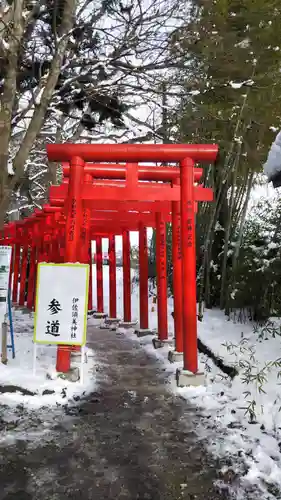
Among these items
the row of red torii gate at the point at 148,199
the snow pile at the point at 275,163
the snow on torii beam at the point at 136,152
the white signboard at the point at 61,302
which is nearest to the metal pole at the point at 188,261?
the row of red torii gate at the point at 148,199

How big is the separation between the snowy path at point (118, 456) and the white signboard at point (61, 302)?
2.95 feet

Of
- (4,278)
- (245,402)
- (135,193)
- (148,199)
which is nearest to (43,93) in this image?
(135,193)

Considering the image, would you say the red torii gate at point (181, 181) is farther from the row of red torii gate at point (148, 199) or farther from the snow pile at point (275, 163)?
the snow pile at point (275, 163)

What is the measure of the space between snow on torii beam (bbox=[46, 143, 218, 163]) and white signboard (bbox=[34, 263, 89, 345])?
1.46m

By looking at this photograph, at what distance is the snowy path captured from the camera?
290 centimetres

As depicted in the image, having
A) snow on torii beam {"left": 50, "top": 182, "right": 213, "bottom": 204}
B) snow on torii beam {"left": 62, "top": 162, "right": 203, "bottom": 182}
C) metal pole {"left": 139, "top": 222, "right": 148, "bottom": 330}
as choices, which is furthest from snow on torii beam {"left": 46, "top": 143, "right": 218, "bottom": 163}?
metal pole {"left": 139, "top": 222, "right": 148, "bottom": 330}

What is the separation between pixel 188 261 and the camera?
18.8 ft

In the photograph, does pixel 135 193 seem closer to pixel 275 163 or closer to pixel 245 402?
pixel 275 163

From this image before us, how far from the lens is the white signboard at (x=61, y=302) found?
18.1ft

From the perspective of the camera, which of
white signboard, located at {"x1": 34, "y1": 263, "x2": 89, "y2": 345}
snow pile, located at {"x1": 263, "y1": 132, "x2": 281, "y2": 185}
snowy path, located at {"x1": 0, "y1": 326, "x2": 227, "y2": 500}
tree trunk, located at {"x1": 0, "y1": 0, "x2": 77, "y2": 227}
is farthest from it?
tree trunk, located at {"x1": 0, "y1": 0, "x2": 77, "y2": 227}

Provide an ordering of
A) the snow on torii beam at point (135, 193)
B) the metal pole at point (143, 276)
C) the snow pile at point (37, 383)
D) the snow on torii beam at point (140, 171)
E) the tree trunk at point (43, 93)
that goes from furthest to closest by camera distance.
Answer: the metal pole at point (143, 276) < the snow on torii beam at point (140, 171) < the tree trunk at point (43, 93) < the snow on torii beam at point (135, 193) < the snow pile at point (37, 383)

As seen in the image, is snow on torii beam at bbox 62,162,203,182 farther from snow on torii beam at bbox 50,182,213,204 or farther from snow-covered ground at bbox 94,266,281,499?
snow-covered ground at bbox 94,266,281,499

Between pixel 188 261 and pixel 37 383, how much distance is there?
2414 millimetres

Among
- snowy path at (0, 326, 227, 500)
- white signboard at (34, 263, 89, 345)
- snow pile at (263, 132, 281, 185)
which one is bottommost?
snowy path at (0, 326, 227, 500)
